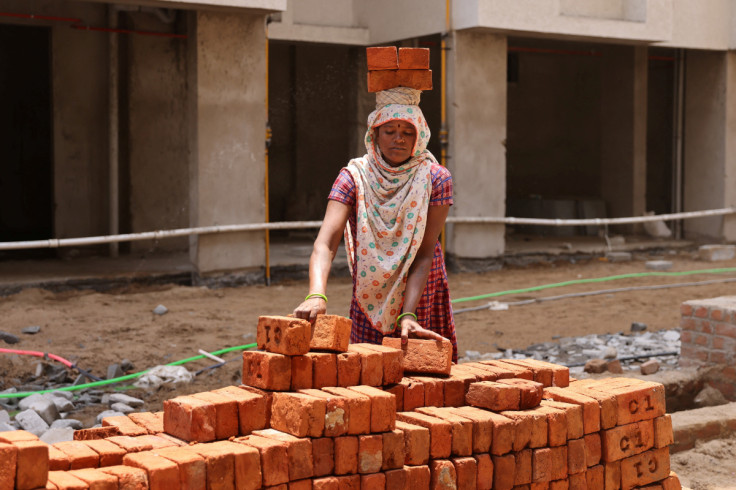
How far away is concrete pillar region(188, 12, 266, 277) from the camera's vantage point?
1098cm

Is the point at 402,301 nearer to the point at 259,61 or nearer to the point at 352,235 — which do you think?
the point at 352,235

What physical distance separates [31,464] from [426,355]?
162 centimetres

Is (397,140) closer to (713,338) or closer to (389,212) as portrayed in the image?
(389,212)

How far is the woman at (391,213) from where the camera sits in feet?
13.8

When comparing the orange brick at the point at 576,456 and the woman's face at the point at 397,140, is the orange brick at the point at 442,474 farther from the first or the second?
the woman's face at the point at 397,140

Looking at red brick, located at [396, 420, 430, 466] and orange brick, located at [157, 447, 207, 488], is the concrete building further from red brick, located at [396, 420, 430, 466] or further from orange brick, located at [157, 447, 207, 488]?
orange brick, located at [157, 447, 207, 488]

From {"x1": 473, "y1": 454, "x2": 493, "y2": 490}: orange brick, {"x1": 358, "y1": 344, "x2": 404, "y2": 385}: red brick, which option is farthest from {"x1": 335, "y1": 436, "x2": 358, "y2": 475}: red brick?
{"x1": 473, "y1": 454, "x2": 493, "y2": 490}: orange brick

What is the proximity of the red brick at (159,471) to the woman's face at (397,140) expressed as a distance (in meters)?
1.79

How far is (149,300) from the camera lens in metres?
10.4

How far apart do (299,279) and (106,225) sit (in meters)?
2.91

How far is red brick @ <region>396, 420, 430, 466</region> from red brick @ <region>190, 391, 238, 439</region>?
0.58 m

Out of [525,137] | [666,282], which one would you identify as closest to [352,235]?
[666,282]

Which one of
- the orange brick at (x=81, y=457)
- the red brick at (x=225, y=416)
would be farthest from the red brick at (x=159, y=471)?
the red brick at (x=225, y=416)

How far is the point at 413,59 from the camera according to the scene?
4.22 meters
